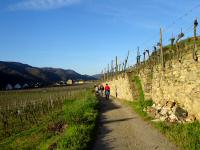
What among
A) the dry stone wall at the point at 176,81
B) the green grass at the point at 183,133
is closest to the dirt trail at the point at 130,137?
the green grass at the point at 183,133

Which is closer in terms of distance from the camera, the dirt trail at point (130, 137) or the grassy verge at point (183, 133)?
the grassy verge at point (183, 133)

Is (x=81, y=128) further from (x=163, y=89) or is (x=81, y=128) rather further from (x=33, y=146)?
(x=163, y=89)

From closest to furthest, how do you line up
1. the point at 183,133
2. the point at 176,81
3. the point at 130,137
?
the point at 183,133 → the point at 130,137 → the point at 176,81

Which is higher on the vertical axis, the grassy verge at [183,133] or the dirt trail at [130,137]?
the grassy verge at [183,133]

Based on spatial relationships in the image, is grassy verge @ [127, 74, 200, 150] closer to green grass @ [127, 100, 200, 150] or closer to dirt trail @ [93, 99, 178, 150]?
green grass @ [127, 100, 200, 150]

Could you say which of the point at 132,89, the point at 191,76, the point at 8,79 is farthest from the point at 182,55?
the point at 8,79

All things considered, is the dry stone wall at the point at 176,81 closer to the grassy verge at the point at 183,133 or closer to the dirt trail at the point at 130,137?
the grassy verge at the point at 183,133

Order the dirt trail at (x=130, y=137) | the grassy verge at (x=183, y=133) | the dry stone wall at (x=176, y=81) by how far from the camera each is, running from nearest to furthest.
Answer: the grassy verge at (x=183, y=133) < the dirt trail at (x=130, y=137) < the dry stone wall at (x=176, y=81)

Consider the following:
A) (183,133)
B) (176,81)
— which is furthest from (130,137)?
(176,81)

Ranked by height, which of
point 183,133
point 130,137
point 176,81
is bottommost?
point 130,137

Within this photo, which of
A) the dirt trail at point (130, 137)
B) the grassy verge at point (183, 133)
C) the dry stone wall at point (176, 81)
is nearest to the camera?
the grassy verge at point (183, 133)

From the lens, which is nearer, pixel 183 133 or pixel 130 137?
pixel 183 133

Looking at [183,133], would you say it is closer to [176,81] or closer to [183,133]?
[183,133]

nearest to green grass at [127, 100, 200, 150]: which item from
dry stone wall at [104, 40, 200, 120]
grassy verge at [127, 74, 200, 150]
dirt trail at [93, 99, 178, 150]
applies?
grassy verge at [127, 74, 200, 150]
